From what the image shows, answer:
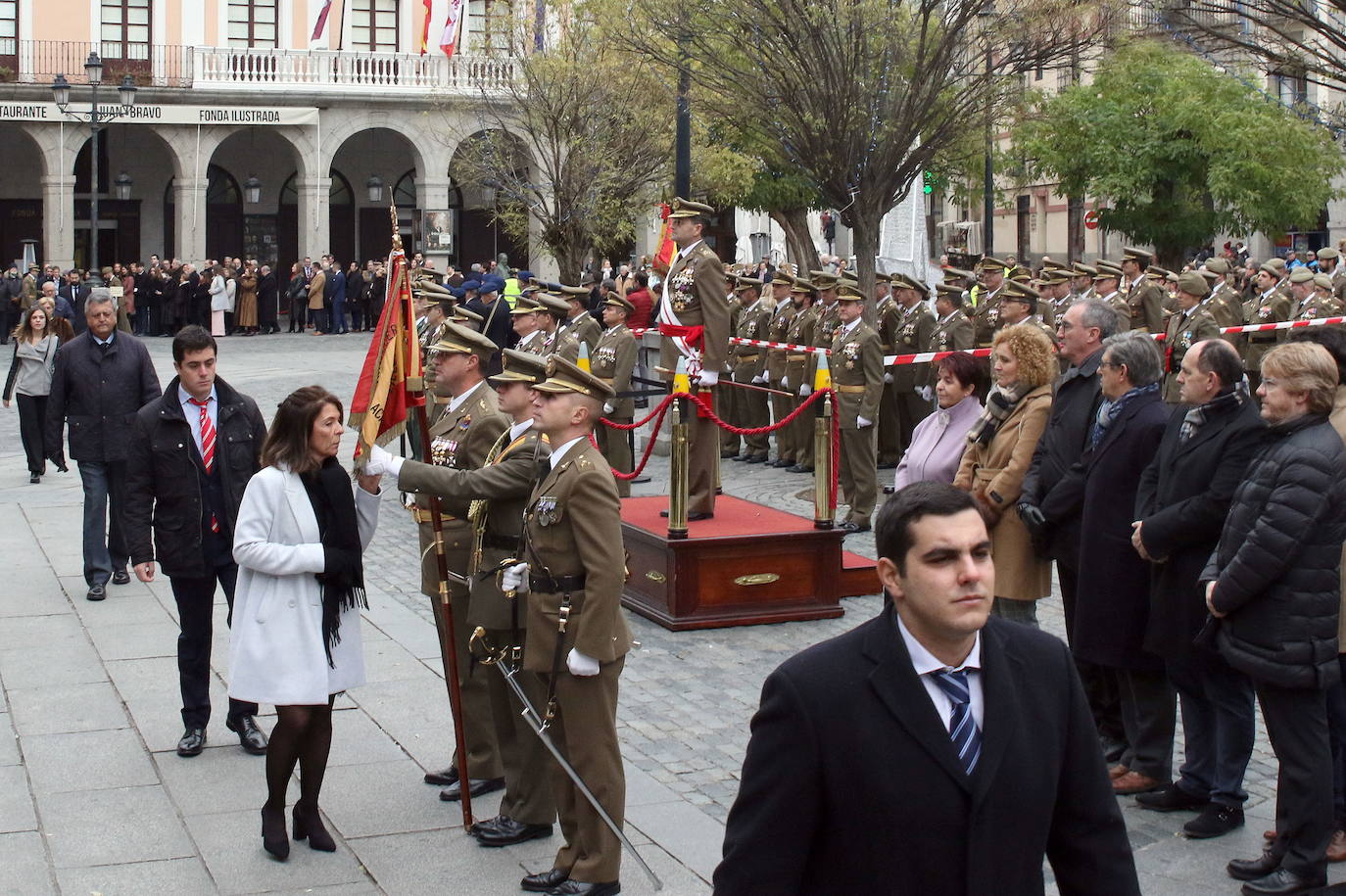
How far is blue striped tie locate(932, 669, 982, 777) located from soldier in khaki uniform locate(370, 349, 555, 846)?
3.14 meters

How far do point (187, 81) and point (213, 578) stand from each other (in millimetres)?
36035

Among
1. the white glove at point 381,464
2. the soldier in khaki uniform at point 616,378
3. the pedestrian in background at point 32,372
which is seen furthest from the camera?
the pedestrian in background at point 32,372

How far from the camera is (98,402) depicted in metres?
11.0

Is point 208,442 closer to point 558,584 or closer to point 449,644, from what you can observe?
point 449,644

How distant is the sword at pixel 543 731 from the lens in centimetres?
579

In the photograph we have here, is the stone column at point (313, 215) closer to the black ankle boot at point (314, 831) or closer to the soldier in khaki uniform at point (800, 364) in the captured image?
the soldier in khaki uniform at point (800, 364)

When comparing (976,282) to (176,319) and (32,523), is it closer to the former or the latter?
(32,523)

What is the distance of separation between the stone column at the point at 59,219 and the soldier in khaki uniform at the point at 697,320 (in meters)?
33.0

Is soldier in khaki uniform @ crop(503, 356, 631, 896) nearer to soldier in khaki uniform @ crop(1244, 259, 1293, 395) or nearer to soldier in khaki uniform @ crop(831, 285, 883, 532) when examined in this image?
soldier in khaki uniform @ crop(831, 285, 883, 532)

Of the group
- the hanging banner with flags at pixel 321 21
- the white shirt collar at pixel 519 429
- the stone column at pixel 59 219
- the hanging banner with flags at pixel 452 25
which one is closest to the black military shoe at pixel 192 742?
the white shirt collar at pixel 519 429

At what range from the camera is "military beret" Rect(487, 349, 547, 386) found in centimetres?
616

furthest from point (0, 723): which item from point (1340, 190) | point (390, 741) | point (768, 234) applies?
point (768, 234)

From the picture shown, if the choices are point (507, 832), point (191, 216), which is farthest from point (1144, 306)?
point (191, 216)

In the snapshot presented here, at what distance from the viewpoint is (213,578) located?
7.82 meters
